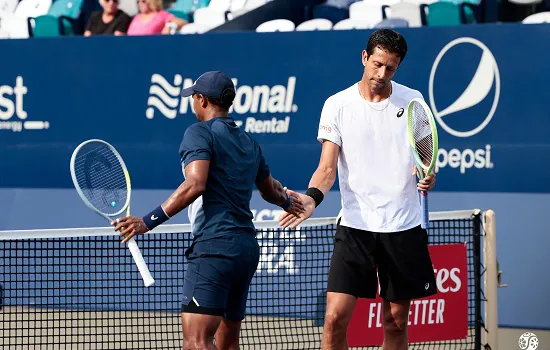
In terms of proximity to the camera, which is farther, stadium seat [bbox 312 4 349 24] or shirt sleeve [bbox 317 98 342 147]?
stadium seat [bbox 312 4 349 24]

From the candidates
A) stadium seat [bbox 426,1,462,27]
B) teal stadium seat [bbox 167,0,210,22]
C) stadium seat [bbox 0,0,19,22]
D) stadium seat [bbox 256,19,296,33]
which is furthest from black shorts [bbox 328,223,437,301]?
stadium seat [bbox 0,0,19,22]

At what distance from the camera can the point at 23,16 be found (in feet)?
37.8

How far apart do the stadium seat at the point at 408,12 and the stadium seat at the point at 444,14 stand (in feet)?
0.31

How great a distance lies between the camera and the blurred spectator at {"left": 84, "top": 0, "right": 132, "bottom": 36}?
34.7 feet

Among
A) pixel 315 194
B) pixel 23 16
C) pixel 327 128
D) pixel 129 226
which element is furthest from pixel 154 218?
pixel 23 16

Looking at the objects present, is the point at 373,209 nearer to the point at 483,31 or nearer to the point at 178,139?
the point at 483,31

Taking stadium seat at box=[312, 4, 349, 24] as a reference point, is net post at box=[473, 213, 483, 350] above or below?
below

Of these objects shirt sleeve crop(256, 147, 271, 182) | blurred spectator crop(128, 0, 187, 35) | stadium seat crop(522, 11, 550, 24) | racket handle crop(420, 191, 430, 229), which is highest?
blurred spectator crop(128, 0, 187, 35)

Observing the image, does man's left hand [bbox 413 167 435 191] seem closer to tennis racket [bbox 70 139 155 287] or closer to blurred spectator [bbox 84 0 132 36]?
tennis racket [bbox 70 139 155 287]

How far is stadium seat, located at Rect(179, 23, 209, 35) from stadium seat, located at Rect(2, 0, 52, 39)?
1.89 meters

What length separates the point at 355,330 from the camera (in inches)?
263

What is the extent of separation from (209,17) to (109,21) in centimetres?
102

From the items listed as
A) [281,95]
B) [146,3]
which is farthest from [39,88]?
[281,95]

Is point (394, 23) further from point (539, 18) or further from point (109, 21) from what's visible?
point (109, 21)
